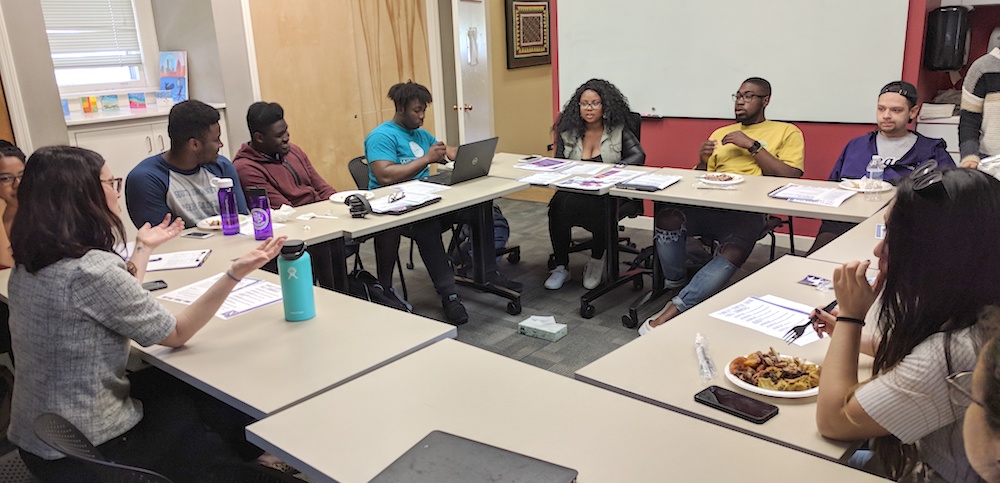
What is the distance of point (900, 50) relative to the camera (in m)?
3.85

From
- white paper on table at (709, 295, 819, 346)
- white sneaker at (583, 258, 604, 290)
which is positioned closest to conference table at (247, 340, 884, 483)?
white paper on table at (709, 295, 819, 346)

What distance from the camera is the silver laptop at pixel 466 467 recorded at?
1.07m

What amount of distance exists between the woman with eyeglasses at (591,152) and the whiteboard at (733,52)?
720mm

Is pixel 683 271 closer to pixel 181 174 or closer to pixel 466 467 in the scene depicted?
pixel 181 174

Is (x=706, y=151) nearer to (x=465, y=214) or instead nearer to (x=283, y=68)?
(x=465, y=214)

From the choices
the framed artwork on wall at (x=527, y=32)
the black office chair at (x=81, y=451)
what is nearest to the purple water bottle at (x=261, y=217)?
the black office chair at (x=81, y=451)

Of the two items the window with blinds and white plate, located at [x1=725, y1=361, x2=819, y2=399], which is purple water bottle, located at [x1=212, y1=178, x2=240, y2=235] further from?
the window with blinds

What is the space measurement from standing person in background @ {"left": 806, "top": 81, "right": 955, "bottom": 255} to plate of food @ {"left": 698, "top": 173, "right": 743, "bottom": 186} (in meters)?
0.46

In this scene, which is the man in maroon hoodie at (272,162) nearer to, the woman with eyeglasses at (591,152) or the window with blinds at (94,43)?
the woman with eyeglasses at (591,152)

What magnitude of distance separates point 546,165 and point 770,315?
7.62 feet

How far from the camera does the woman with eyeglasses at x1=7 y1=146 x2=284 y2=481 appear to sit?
1.54 meters

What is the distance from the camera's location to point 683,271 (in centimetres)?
360

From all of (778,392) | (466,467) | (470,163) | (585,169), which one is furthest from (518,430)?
(585,169)

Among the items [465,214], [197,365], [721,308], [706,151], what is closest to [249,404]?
[197,365]
